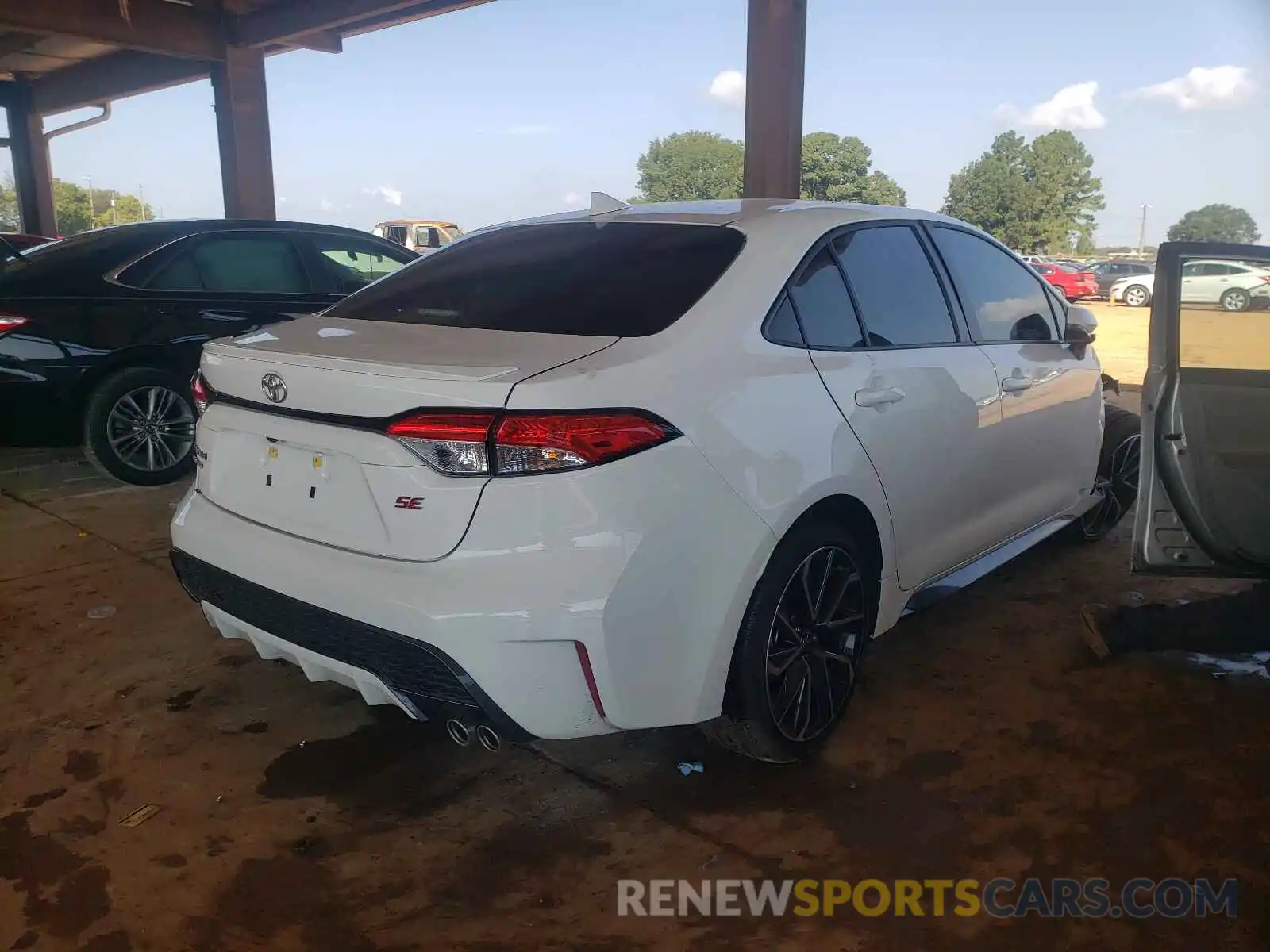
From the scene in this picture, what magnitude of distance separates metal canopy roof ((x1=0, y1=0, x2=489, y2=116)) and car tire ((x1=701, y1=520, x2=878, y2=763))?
31.5 feet

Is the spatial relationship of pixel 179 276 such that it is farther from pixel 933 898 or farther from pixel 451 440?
pixel 933 898

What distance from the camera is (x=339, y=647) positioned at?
2.21 meters

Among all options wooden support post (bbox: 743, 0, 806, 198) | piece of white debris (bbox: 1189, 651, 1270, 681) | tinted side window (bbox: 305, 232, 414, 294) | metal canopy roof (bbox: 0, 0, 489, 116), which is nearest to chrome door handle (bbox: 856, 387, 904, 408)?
piece of white debris (bbox: 1189, 651, 1270, 681)

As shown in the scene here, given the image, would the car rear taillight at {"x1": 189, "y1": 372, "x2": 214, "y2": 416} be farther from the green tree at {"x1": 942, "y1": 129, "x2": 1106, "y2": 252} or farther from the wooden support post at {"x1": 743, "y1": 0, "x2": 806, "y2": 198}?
the green tree at {"x1": 942, "y1": 129, "x2": 1106, "y2": 252}

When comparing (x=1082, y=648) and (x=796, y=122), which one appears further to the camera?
(x=796, y=122)

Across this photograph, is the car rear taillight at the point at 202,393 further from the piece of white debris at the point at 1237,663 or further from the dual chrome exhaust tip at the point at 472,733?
the piece of white debris at the point at 1237,663

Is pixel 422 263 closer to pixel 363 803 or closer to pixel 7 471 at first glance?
pixel 363 803

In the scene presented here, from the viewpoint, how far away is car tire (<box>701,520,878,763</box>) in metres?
2.38

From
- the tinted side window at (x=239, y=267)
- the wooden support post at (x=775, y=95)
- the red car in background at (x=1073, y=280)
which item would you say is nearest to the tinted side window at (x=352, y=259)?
the tinted side window at (x=239, y=267)

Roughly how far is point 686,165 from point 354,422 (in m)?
89.5

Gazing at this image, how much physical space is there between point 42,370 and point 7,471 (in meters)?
1.56

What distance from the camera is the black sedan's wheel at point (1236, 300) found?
9.82 feet

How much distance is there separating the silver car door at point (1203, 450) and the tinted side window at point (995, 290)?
527 mm

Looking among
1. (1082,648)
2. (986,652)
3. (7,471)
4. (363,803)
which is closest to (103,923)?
(363,803)
